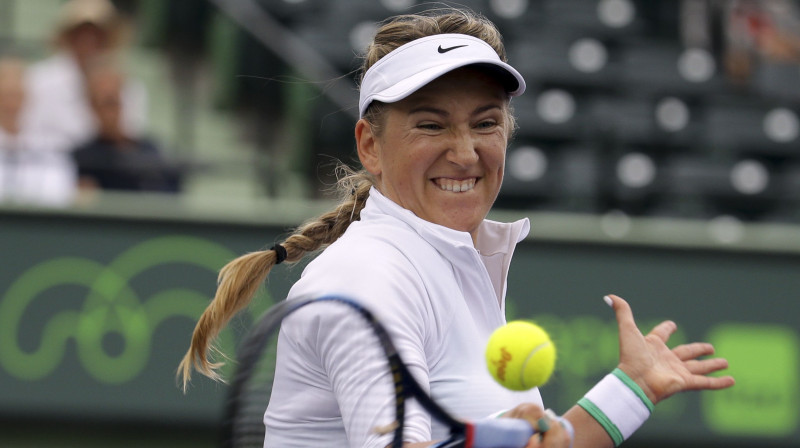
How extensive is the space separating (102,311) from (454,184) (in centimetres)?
411

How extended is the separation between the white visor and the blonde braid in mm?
314

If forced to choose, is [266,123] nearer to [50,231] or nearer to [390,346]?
[50,231]

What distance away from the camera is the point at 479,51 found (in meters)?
2.30

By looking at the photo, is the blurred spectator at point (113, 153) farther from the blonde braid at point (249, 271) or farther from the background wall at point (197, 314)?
the blonde braid at point (249, 271)

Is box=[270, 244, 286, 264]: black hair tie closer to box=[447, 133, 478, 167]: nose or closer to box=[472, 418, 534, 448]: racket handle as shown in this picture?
box=[447, 133, 478, 167]: nose

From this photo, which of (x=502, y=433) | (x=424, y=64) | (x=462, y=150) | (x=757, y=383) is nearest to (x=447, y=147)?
(x=462, y=150)

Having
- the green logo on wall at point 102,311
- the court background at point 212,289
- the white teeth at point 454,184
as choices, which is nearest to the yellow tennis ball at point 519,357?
the white teeth at point 454,184

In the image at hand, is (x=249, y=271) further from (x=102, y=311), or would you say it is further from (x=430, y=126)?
(x=102, y=311)

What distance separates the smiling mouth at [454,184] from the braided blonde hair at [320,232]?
161mm

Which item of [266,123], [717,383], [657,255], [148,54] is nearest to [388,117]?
[717,383]

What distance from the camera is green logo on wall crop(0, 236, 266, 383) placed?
19.7ft

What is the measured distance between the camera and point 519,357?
76.1 inches

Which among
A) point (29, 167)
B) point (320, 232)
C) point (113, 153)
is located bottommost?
point (320, 232)

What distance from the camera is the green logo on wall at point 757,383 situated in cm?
662
